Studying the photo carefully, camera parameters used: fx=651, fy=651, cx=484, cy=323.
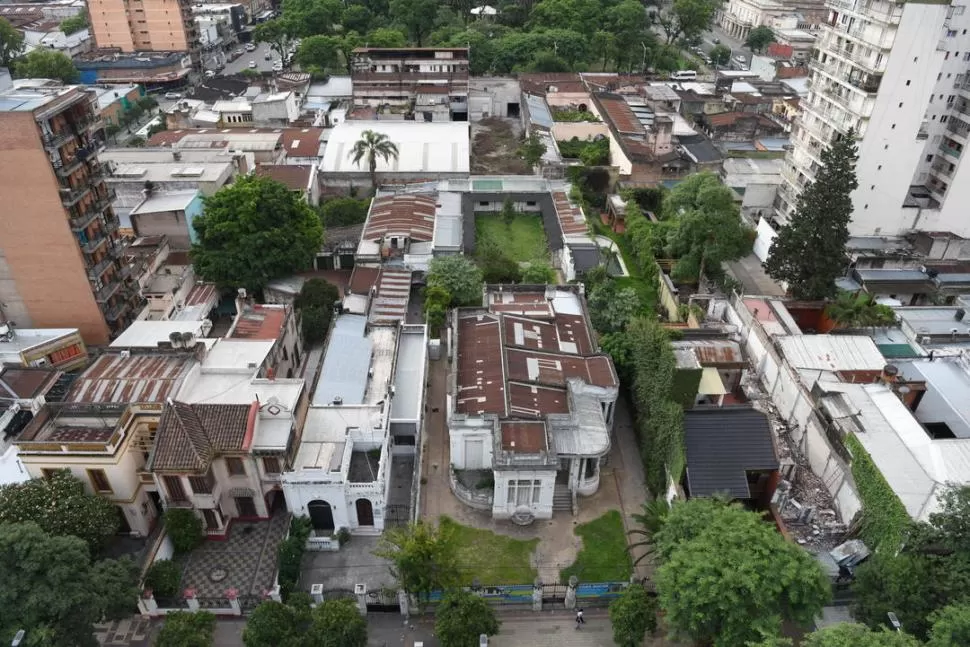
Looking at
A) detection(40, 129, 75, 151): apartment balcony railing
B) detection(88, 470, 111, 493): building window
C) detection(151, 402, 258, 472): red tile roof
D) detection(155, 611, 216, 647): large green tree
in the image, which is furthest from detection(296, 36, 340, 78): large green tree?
detection(155, 611, 216, 647): large green tree

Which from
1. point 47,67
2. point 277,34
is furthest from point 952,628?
point 277,34

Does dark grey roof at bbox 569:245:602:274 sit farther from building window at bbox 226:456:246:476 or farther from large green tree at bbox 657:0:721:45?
large green tree at bbox 657:0:721:45

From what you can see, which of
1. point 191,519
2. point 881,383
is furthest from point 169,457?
point 881,383

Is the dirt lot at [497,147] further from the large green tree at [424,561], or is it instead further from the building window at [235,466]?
the large green tree at [424,561]

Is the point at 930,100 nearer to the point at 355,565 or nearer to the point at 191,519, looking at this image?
the point at 355,565

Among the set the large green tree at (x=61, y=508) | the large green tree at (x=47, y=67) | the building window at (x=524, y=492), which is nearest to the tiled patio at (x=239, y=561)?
the large green tree at (x=61, y=508)

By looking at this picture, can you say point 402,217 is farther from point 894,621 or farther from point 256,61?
point 256,61
